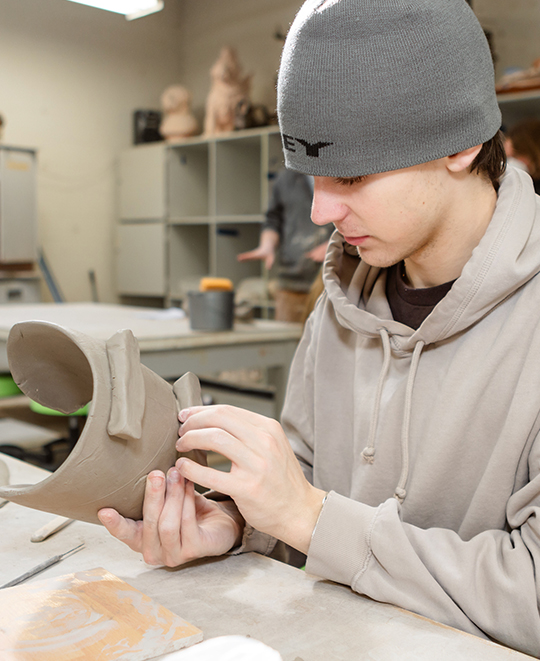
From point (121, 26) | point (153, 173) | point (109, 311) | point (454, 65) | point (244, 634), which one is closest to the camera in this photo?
point (244, 634)

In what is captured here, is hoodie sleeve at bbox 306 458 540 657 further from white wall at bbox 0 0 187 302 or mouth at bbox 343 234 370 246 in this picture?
white wall at bbox 0 0 187 302

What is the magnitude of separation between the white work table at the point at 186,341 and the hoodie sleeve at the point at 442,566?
1.35 meters

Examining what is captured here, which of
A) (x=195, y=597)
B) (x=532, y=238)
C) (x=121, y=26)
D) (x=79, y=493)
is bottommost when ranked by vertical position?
(x=195, y=597)

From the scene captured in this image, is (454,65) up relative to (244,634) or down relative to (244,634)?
up

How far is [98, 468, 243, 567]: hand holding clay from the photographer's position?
2.16ft

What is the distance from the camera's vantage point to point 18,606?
587 mm

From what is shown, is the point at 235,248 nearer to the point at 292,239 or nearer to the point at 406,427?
the point at 292,239

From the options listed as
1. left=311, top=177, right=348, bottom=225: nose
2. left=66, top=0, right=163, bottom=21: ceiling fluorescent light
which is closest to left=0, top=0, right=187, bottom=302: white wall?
left=66, top=0, right=163, bottom=21: ceiling fluorescent light

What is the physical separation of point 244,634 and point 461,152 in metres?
0.59

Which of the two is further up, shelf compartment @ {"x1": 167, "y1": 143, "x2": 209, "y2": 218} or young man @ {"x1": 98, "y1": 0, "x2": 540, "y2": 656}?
shelf compartment @ {"x1": 167, "y1": 143, "x2": 209, "y2": 218}

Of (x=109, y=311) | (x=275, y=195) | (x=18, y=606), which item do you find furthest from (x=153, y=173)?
(x=18, y=606)

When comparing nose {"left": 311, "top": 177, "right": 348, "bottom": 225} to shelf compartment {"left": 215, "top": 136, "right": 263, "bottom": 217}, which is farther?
shelf compartment {"left": 215, "top": 136, "right": 263, "bottom": 217}

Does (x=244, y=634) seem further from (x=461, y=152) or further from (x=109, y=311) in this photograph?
(x=109, y=311)

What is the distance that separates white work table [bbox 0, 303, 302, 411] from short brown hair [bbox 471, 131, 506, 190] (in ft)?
4.33
